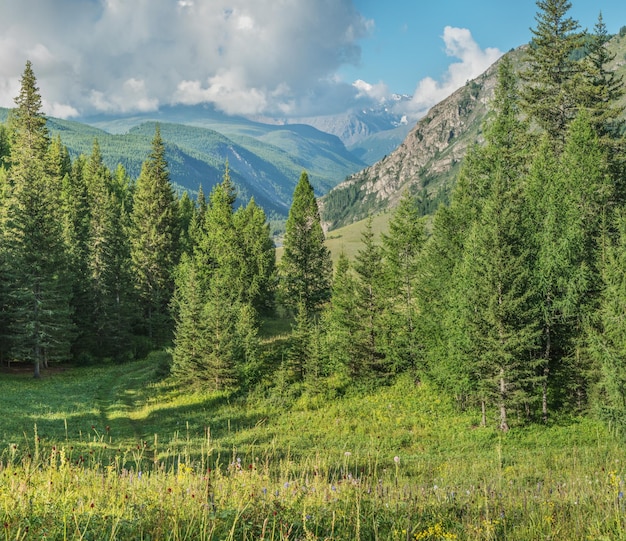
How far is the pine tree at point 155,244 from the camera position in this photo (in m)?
53.0

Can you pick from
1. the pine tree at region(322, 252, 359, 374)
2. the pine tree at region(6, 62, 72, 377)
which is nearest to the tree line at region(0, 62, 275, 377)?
the pine tree at region(6, 62, 72, 377)

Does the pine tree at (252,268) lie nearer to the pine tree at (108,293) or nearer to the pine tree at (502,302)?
the pine tree at (108,293)

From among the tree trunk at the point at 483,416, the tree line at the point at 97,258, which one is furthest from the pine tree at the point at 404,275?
the tree line at the point at 97,258

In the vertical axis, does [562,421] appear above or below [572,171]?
below

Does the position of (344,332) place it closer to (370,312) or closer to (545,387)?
(370,312)

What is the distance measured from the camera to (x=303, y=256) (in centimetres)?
3922

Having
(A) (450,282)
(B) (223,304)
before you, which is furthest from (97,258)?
(A) (450,282)

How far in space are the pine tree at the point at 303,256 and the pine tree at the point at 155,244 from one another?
64.2ft

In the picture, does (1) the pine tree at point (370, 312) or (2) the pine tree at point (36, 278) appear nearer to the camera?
(1) the pine tree at point (370, 312)

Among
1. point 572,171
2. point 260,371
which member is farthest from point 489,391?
point 260,371

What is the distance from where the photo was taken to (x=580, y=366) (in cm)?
2483

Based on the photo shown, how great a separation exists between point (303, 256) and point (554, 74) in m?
24.1

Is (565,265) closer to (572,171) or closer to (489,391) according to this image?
(572,171)

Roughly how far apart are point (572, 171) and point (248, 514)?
89.1ft
